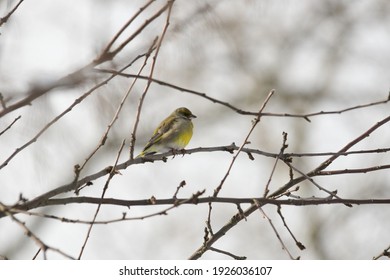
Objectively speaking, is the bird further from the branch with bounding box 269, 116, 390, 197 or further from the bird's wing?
the branch with bounding box 269, 116, 390, 197

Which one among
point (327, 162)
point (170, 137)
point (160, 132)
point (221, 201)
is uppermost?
point (160, 132)

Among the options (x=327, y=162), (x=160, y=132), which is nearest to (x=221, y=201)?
(x=327, y=162)

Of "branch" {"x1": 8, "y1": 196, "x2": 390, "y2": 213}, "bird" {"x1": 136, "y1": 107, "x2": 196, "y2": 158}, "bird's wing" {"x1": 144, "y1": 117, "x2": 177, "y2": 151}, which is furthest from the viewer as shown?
"bird's wing" {"x1": 144, "y1": 117, "x2": 177, "y2": 151}

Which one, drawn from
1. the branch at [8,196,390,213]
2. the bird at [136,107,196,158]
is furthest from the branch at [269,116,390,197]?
the bird at [136,107,196,158]

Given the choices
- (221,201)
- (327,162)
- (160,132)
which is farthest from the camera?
(160,132)

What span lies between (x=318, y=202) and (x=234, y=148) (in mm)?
737

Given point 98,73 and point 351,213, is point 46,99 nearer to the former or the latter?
point 98,73

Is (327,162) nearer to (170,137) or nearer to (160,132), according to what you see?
(170,137)

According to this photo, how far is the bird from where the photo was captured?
6262 mm

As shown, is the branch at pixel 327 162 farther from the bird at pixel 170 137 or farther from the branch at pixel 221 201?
the bird at pixel 170 137

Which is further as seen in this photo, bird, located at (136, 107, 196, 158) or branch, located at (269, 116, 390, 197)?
bird, located at (136, 107, 196, 158)

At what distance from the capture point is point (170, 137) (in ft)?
20.6

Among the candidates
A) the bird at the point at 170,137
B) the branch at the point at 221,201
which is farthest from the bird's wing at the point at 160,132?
the branch at the point at 221,201

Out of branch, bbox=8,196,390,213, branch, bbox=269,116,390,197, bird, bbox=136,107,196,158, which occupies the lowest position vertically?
branch, bbox=8,196,390,213
